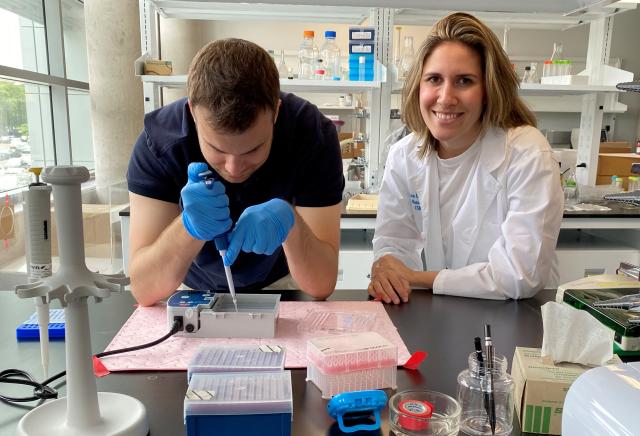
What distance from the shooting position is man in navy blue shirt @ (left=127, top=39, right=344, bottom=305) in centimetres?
93

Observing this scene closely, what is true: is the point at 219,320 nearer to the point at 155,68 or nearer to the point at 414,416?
the point at 414,416

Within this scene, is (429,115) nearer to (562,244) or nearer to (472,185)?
(472,185)

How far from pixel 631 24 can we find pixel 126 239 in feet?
22.4

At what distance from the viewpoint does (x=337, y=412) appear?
0.71 m

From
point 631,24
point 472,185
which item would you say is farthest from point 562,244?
point 631,24

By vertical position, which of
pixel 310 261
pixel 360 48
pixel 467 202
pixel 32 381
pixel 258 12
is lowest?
pixel 32 381

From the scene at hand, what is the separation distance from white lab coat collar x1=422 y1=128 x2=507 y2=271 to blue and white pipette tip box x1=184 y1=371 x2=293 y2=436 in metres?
0.98

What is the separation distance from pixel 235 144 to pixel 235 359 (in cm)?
40

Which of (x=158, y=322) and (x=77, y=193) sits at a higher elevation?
(x=77, y=193)

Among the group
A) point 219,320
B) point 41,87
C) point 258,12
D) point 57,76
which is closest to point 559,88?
point 258,12

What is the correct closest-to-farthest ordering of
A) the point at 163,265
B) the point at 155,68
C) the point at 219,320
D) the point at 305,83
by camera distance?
the point at 219,320 → the point at 163,265 → the point at 155,68 → the point at 305,83

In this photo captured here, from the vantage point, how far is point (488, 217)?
4.88 ft

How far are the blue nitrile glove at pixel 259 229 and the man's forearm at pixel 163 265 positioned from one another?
16cm

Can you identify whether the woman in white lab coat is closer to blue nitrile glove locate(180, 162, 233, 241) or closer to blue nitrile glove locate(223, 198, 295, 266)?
blue nitrile glove locate(223, 198, 295, 266)
